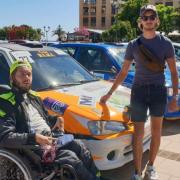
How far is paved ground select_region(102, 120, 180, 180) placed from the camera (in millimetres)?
5102

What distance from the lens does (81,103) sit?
4832 millimetres

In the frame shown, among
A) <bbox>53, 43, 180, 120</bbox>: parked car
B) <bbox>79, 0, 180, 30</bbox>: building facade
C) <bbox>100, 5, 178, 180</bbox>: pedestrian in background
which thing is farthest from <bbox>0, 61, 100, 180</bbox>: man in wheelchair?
<bbox>79, 0, 180, 30</bbox>: building facade

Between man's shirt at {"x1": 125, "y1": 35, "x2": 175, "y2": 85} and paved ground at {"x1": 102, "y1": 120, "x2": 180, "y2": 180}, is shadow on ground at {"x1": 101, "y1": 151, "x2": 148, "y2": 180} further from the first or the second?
man's shirt at {"x1": 125, "y1": 35, "x2": 175, "y2": 85}

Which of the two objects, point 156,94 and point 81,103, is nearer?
point 156,94

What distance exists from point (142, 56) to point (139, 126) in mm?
762

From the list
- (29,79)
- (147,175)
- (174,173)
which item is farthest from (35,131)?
(174,173)

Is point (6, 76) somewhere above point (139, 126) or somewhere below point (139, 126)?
above

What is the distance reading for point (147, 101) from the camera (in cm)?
452

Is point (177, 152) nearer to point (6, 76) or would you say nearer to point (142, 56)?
point (142, 56)

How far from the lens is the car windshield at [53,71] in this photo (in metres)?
5.35

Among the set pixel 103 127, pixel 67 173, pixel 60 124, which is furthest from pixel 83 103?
pixel 67 173

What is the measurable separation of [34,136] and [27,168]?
0.30m

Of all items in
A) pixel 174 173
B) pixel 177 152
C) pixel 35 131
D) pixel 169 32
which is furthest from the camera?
pixel 169 32

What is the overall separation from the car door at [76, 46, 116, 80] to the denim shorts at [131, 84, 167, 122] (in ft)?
10.8
